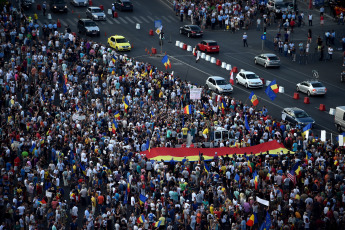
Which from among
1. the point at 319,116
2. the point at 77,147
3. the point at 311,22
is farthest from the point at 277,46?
the point at 77,147

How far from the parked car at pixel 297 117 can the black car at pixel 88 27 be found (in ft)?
83.0

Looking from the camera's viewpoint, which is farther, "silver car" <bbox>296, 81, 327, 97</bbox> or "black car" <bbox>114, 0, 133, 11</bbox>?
"black car" <bbox>114, 0, 133, 11</bbox>

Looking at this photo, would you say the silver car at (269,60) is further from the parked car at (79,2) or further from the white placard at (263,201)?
the white placard at (263,201)

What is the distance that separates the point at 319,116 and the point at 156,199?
18609 mm

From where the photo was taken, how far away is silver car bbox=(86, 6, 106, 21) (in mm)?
73500

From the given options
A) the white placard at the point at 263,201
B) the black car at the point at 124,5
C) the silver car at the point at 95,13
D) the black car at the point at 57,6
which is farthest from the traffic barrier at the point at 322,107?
the black car at the point at 57,6

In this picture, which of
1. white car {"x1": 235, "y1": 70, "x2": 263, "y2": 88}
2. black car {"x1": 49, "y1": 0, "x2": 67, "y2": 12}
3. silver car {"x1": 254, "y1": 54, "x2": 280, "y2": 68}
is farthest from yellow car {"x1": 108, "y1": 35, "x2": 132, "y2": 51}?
white car {"x1": 235, "y1": 70, "x2": 263, "y2": 88}

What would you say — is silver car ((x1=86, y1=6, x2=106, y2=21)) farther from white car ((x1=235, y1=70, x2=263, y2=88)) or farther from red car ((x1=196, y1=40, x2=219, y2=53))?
white car ((x1=235, y1=70, x2=263, y2=88))

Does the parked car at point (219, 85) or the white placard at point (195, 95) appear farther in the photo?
the parked car at point (219, 85)

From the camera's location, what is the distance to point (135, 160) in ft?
131

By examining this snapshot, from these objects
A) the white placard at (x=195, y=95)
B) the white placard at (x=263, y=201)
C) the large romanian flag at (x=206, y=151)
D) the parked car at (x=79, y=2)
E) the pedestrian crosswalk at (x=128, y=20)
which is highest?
the white placard at (x=263, y=201)

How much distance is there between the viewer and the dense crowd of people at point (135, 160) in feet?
112

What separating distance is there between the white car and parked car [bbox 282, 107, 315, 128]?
23.8 feet

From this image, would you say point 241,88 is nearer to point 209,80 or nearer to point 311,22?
point 209,80
